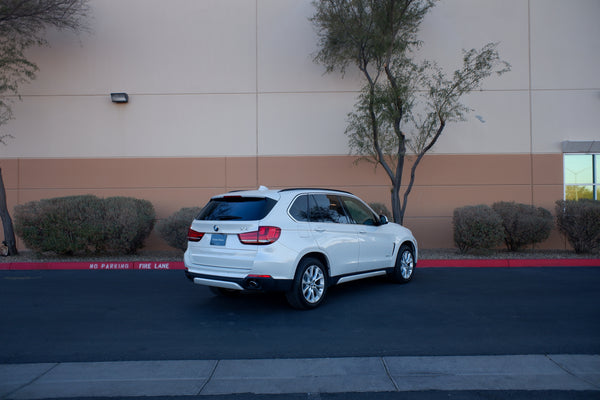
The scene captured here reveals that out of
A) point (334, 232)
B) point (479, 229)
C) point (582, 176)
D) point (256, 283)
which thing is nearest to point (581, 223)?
point (582, 176)

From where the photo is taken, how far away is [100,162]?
44.2ft

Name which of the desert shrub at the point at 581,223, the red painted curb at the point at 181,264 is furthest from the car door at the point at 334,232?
the desert shrub at the point at 581,223

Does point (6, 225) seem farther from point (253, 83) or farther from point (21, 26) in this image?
point (253, 83)

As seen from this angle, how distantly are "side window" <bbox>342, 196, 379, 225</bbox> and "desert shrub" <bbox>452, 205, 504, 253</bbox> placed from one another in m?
4.51

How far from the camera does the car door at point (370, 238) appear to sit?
7419 millimetres

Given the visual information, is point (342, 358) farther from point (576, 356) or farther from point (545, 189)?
point (545, 189)

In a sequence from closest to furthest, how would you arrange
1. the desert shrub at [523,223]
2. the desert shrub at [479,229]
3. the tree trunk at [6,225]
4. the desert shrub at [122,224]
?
the desert shrub at [479,229]
the desert shrub at [122,224]
the desert shrub at [523,223]
the tree trunk at [6,225]

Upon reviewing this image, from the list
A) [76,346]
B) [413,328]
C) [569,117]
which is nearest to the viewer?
[76,346]

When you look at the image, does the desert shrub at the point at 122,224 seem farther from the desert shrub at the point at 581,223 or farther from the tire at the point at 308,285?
the desert shrub at the point at 581,223

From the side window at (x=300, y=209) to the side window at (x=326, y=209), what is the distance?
90 millimetres

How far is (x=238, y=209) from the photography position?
6.42 meters

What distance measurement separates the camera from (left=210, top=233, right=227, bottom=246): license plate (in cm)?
625

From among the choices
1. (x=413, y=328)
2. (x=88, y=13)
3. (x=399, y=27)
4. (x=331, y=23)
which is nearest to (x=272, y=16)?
(x=331, y=23)

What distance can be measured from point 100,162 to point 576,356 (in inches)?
502
